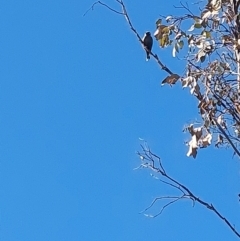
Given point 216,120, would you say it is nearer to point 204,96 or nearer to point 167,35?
point 204,96

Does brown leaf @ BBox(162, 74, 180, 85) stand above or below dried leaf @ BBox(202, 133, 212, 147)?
above

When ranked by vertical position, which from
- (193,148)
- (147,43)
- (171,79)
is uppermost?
(147,43)

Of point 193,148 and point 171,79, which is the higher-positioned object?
point 171,79

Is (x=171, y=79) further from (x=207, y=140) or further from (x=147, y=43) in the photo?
(x=147, y=43)

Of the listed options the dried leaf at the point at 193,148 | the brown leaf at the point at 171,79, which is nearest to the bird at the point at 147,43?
the brown leaf at the point at 171,79

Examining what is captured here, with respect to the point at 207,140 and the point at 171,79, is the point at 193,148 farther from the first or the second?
the point at 171,79

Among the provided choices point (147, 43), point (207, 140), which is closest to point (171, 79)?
point (207, 140)

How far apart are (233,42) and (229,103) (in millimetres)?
326

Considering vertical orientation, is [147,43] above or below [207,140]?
above

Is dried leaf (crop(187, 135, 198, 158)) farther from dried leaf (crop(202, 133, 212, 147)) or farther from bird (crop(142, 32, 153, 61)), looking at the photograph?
bird (crop(142, 32, 153, 61))

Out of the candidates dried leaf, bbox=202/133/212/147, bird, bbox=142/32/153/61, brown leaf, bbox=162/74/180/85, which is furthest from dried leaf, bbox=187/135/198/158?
bird, bbox=142/32/153/61

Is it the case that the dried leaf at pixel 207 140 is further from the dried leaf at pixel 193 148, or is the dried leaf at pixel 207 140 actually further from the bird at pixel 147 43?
the bird at pixel 147 43

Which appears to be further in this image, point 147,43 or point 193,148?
point 147,43

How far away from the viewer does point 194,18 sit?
4.32 metres
